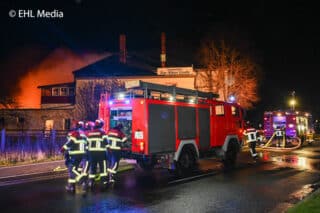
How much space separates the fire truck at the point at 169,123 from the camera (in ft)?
32.5

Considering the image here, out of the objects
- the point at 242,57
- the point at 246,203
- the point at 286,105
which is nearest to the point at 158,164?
the point at 246,203

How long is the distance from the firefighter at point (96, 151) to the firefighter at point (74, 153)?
201 millimetres

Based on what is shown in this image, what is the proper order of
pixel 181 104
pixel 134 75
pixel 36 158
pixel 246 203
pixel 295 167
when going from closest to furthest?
pixel 246 203, pixel 181 104, pixel 295 167, pixel 36 158, pixel 134 75

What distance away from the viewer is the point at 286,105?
199ft

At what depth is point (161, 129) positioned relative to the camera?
33.6 feet

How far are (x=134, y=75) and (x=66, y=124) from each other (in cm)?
966

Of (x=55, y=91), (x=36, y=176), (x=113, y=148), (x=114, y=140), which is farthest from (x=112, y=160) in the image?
(x=55, y=91)

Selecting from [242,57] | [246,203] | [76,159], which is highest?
[242,57]

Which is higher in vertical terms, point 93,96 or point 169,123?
point 93,96

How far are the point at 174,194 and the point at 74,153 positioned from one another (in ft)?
8.76

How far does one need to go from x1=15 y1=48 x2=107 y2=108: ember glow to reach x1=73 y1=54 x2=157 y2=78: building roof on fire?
5631 mm

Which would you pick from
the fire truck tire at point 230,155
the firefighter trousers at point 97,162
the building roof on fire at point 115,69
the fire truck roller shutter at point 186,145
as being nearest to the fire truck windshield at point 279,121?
the fire truck tire at point 230,155

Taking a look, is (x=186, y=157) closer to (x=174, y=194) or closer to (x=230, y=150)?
(x=230, y=150)

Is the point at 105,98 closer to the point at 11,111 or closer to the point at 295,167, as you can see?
the point at 295,167
